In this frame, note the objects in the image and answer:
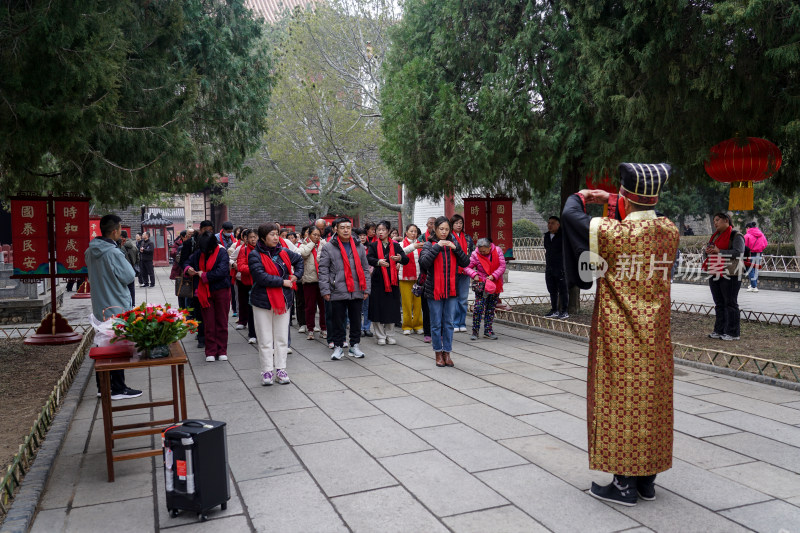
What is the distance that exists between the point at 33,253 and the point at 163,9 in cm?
433

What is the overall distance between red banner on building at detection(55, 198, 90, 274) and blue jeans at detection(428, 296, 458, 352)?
18.1 ft

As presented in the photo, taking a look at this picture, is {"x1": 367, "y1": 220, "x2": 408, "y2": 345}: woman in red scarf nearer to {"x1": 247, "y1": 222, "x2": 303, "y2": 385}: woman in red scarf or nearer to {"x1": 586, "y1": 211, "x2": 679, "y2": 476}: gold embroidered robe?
{"x1": 247, "y1": 222, "x2": 303, "y2": 385}: woman in red scarf

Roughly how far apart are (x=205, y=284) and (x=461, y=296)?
371 centimetres

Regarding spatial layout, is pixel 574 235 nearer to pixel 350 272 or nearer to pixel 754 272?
pixel 350 272

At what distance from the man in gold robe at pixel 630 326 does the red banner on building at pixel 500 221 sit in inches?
324

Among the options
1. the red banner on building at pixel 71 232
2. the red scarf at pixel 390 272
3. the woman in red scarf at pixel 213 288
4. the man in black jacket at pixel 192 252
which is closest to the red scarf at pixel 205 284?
the woman in red scarf at pixel 213 288

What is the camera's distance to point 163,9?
24.9 ft

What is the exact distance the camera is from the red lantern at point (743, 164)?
7.18 m

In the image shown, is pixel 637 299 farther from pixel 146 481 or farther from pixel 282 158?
pixel 282 158

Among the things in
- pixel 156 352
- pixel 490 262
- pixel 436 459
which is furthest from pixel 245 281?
pixel 436 459

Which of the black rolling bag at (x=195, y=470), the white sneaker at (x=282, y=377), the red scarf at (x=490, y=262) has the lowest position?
the white sneaker at (x=282, y=377)

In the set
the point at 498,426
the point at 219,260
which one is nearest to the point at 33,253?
the point at 219,260

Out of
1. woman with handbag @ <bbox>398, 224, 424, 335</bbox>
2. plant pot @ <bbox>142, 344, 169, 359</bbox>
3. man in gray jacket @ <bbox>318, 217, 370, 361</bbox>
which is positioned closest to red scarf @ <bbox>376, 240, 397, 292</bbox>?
man in gray jacket @ <bbox>318, 217, 370, 361</bbox>

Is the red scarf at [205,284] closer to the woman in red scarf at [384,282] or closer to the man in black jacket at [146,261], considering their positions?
the woman in red scarf at [384,282]
